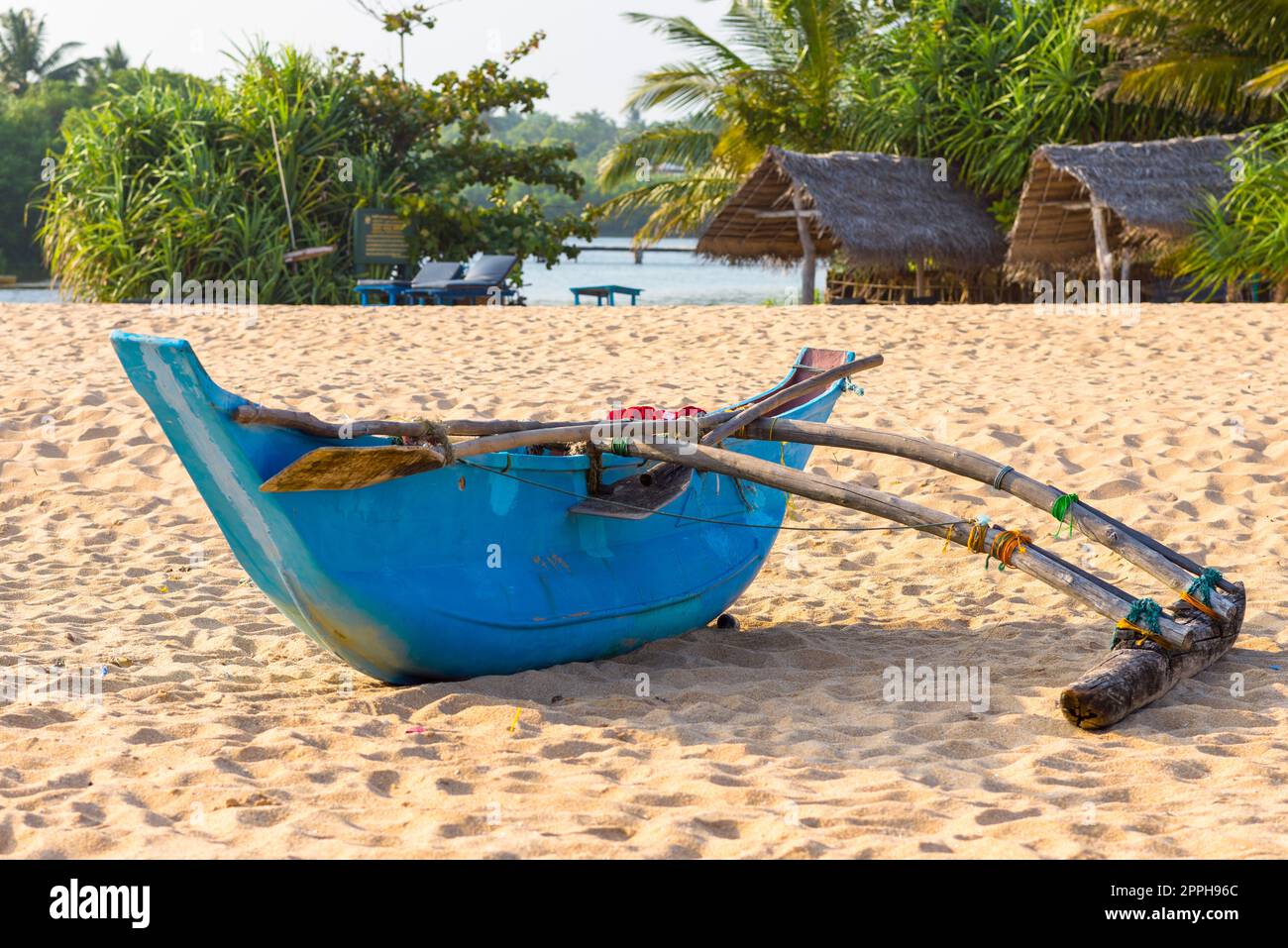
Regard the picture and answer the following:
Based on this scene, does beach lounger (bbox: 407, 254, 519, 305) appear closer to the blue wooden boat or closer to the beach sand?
the beach sand

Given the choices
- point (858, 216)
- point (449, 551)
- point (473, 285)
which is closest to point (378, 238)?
point (473, 285)

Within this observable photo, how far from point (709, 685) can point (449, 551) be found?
924mm

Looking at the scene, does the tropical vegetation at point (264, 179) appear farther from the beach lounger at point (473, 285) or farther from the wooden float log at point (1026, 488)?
the wooden float log at point (1026, 488)

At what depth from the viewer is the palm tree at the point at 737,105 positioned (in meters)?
20.4

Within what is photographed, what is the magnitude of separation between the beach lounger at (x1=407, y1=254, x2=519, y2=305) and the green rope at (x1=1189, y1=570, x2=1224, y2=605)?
37.6 ft

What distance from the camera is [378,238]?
17.5 m

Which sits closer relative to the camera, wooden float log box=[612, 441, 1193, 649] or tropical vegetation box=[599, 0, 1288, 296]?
wooden float log box=[612, 441, 1193, 649]

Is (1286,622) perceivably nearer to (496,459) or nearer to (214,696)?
(496,459)

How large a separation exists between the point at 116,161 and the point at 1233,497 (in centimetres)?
1467

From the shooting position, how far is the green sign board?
17.3 m

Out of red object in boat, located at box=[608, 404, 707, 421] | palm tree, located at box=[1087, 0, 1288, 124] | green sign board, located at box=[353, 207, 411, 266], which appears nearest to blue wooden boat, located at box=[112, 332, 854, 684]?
red object in boat, located at box=[608, 404, 707, 421]

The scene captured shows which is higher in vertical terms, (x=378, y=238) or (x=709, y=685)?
(x=378, y=238)

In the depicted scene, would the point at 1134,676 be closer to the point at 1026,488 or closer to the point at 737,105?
the point at 1026,488
